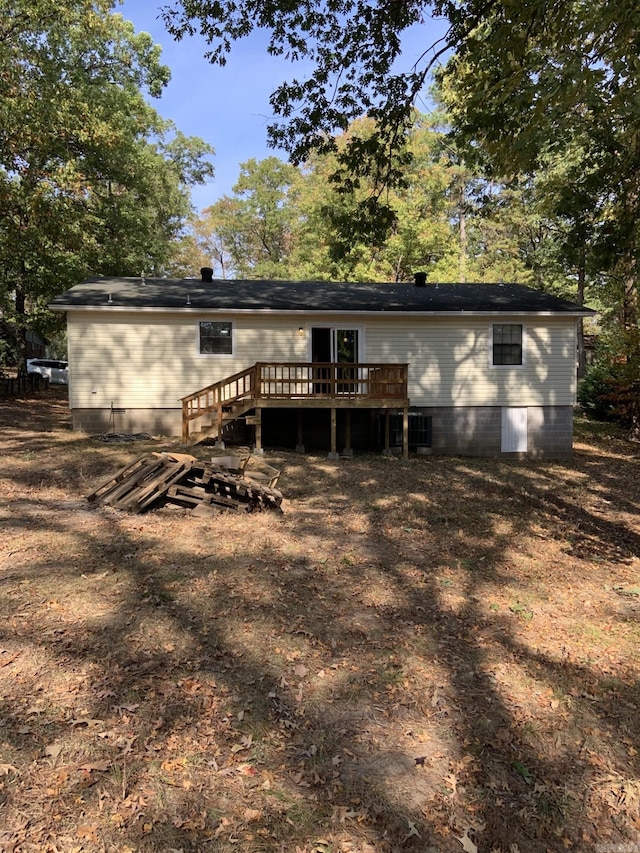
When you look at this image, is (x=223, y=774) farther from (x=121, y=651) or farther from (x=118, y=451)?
(x=118, y=451)

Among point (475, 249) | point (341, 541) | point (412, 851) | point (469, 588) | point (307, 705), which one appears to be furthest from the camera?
point (475, 249)

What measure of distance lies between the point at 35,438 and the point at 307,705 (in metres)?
11.8

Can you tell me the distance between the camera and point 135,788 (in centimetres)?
284

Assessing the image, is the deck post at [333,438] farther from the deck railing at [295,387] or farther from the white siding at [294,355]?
the white siding at [294,355]

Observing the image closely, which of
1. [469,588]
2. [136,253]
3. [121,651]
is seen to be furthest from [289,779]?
[136,253]

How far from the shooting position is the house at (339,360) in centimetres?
1405

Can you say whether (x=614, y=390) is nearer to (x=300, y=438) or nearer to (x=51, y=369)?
(x=300, y=438)

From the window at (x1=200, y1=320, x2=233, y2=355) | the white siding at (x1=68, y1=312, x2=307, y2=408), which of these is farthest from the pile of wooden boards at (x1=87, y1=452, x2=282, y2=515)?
the window at (x1=200, y1=320, x2=233, y2=355)

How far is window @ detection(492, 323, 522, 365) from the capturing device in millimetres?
15141

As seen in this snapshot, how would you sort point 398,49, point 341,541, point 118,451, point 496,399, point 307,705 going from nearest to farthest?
point 307,705
point 341,541
point 398,49
point 118,451
point 496,399

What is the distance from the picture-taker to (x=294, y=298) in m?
15.2

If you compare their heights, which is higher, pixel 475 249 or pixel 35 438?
pixel 475 249

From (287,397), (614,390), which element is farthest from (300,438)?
(614,390)

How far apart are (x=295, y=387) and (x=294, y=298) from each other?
9.40 feet
